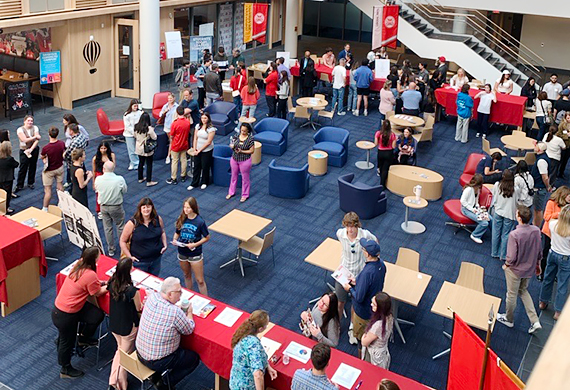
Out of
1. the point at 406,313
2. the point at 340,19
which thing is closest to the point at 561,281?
the point at 406,313

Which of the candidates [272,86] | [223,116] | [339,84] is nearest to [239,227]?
[223,116]

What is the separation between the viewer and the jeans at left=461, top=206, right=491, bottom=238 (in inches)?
399

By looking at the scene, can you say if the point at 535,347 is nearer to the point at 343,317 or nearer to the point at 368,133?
the point at 343,317

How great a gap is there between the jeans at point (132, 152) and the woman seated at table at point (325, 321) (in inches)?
284

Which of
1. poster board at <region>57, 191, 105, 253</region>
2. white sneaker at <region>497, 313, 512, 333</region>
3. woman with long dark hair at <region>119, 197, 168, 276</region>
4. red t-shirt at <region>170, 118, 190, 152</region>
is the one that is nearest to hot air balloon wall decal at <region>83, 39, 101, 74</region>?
red t-shirt at <region>170, 118, 190, 152</region>

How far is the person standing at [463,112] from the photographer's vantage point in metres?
14.4

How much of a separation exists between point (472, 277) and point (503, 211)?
188 cm

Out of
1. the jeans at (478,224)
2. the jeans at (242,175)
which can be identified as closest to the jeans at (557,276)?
the jeans at (478,224)

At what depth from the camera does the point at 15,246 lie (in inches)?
297

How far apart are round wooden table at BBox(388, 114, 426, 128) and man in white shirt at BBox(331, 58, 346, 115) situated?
2.30 meters

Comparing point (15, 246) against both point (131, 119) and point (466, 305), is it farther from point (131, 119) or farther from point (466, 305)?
point (466, 305)

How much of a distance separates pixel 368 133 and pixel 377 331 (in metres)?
10.4

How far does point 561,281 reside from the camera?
308 inches

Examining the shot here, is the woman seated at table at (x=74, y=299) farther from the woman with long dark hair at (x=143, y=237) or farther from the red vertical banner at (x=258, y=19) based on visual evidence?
the red vertical banner at (x=258, y=19)
